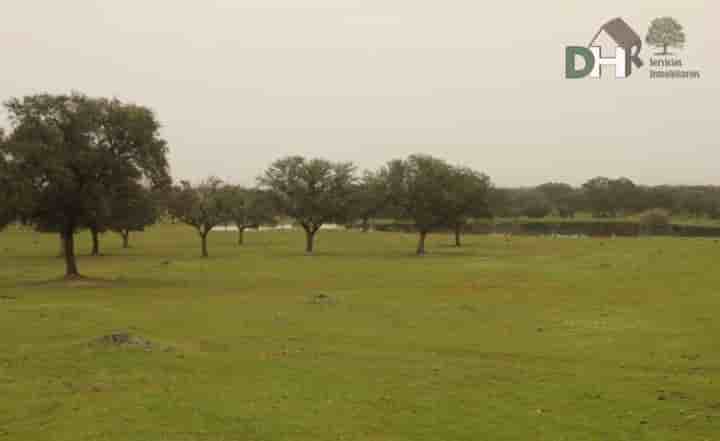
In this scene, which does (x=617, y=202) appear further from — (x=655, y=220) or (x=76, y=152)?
(x=76, y=152)

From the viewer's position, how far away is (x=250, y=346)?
78.4ft

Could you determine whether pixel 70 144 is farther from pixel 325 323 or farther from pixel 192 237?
pixel 192 237

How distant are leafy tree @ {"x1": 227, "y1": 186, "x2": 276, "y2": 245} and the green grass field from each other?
36.8 metres

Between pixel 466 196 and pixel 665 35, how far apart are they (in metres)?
27.3

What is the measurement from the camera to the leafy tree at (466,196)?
81562 mm

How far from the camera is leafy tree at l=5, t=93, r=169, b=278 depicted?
45.4 metres

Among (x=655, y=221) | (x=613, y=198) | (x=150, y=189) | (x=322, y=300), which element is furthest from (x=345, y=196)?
(x=613, y=198)

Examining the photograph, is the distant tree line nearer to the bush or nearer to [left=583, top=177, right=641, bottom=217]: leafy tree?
[left=583, top=177, right=641, bottom=217]: leafy tree

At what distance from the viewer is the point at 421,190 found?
80312 mm

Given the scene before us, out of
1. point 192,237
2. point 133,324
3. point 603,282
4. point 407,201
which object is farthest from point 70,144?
point 192,237

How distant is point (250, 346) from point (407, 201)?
5788 centimetres

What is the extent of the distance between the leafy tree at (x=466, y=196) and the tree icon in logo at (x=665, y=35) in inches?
985

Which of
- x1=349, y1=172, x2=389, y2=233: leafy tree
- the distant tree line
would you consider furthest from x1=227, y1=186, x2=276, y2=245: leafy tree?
x1=349, y1=172, x2=389, y2=233: leafy tree

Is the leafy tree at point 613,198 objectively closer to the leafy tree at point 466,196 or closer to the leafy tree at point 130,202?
the leafy tree at point 466,196
